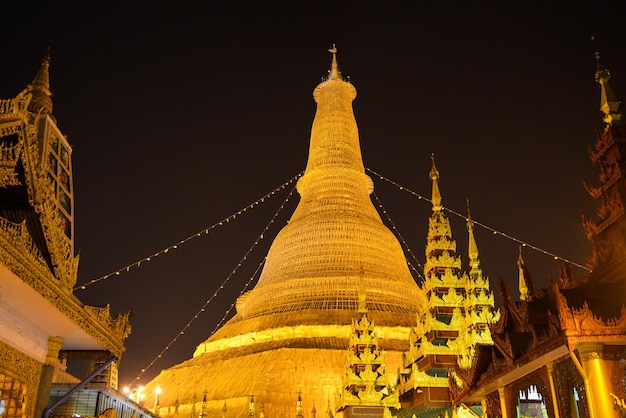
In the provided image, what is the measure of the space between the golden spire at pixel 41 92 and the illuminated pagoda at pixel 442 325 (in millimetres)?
11482

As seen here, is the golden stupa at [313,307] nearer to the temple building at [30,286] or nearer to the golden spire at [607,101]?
the golden spire at [607,101]

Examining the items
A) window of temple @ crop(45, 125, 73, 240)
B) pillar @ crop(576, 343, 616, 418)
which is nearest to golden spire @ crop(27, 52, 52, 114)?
window of temple @ crop(45, 125, 73, 240)

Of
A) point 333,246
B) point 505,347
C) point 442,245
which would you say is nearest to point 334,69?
point 333,246

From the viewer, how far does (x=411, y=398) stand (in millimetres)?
17500

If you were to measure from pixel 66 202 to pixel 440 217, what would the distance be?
35.9 feet

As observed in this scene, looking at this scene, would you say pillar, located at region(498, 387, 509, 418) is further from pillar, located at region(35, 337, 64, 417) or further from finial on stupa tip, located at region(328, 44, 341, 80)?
finial on stupa tip, located at region(328, 44, 341, 80)

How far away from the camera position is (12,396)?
8945 mm

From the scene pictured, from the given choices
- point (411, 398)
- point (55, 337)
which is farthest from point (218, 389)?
point (55, 337)

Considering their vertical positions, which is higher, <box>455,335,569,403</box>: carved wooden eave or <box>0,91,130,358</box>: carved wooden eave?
<box>0,91,130,358</box>: carved wooden eave

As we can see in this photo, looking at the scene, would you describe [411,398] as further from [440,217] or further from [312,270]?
[312,270]

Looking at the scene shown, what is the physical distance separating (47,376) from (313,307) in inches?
798

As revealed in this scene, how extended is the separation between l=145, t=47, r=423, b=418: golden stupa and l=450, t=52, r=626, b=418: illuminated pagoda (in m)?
10.6

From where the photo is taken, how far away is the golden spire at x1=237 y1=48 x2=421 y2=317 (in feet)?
99.9

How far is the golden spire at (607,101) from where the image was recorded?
1177cm
